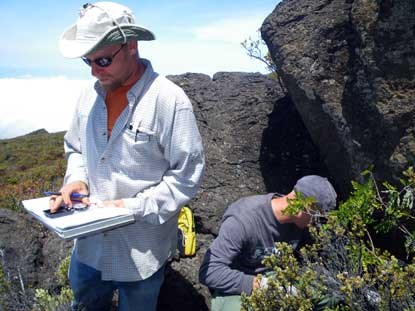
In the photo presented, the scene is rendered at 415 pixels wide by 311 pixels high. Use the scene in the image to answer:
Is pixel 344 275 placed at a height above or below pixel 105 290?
above

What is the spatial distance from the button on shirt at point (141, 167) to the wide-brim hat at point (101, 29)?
28cm

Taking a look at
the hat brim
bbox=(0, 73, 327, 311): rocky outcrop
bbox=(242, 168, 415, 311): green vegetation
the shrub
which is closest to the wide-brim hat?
the hat brim

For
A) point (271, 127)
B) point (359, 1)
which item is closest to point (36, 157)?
point (271, 127)

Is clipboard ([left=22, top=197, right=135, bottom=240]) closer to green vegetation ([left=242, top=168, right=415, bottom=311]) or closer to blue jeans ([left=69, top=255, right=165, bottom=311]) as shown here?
blue jeans ([left=69, top=255, right=165, bottom=311])

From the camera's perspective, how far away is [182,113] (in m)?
3.22

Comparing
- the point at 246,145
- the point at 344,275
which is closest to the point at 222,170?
the point at 246,145

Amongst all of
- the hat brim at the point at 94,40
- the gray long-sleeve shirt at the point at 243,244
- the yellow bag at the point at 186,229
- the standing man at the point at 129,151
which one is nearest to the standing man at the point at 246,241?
the gray long-sleeve shirt at the point at 243,244

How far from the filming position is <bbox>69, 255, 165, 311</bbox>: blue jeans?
3525 millimetres

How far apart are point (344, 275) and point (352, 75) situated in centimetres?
213

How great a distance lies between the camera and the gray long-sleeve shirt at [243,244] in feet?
12.0

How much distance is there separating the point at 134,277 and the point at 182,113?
100cm

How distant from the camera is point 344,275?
284 cm

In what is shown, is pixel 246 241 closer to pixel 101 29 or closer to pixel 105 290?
pixel 105 290

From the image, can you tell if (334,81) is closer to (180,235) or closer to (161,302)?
(180,235)
